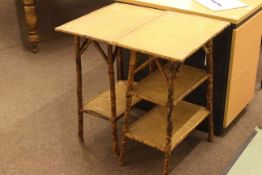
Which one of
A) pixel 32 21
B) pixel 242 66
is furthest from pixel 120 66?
pixel 32 21

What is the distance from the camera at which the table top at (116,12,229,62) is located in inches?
63.0

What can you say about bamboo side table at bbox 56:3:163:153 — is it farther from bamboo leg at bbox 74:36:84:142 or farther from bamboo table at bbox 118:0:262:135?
bamboo table at bbox 118:0:262:135

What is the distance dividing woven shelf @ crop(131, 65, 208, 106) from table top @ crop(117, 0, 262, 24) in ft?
0.86

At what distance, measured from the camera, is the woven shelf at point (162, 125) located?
6.08 feet

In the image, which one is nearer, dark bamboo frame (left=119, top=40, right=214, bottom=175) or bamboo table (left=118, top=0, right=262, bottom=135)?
dark bamboo frame (left=119, top=40, right=214, bottom=175)

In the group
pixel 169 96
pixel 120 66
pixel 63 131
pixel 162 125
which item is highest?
pixel 169 96

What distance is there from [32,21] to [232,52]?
1543 mm

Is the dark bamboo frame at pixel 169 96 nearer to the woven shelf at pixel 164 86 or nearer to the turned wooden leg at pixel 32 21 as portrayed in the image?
the woven shelf at pixel 164 86

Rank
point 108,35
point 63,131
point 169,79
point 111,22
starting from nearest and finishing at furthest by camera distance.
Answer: point 169,79
point 108,35
point 111,22
point 63,131

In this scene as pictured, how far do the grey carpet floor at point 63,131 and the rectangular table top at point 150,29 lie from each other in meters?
0.61

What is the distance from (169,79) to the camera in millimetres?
1630

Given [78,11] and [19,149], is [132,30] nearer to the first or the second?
[19,149]

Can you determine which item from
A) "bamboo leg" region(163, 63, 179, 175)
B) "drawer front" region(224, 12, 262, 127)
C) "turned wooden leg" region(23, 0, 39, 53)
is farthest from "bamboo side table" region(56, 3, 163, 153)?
"turned wooden leg" region(23, 0, 39, 53)

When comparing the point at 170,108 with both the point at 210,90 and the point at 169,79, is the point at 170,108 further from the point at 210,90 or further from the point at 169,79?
the point at 210,90
